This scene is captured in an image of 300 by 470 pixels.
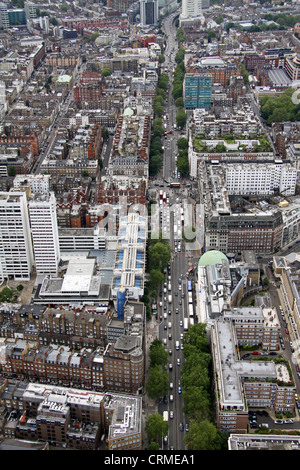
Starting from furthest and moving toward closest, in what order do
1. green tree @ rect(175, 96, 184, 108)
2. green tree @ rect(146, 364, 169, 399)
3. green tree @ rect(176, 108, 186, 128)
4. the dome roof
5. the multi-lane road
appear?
green tree @ rect(175, 96, 184, 108), green tree @ rect(176, 108, 186, 128), the dome roof, green tree @ rect(146, 364, 169, 399), the multi-lane road

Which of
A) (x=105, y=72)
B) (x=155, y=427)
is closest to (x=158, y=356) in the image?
(x=155, y=427)

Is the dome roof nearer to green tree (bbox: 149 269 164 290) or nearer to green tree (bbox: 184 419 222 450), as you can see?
green tree (bbox: 149 269 164 290)

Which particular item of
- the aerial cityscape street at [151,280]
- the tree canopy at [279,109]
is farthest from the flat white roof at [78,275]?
the tree canopy at [279,109]

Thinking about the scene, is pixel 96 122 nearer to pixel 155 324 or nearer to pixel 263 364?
pixel 155 324

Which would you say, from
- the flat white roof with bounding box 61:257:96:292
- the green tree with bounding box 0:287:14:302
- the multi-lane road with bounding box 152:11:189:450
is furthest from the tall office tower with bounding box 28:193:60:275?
the multi-lane road with bounding box 152:11:189:450

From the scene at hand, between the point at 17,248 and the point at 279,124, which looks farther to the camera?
Answer: the point at 279,124

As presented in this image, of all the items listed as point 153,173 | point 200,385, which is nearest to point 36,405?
point 200,385
